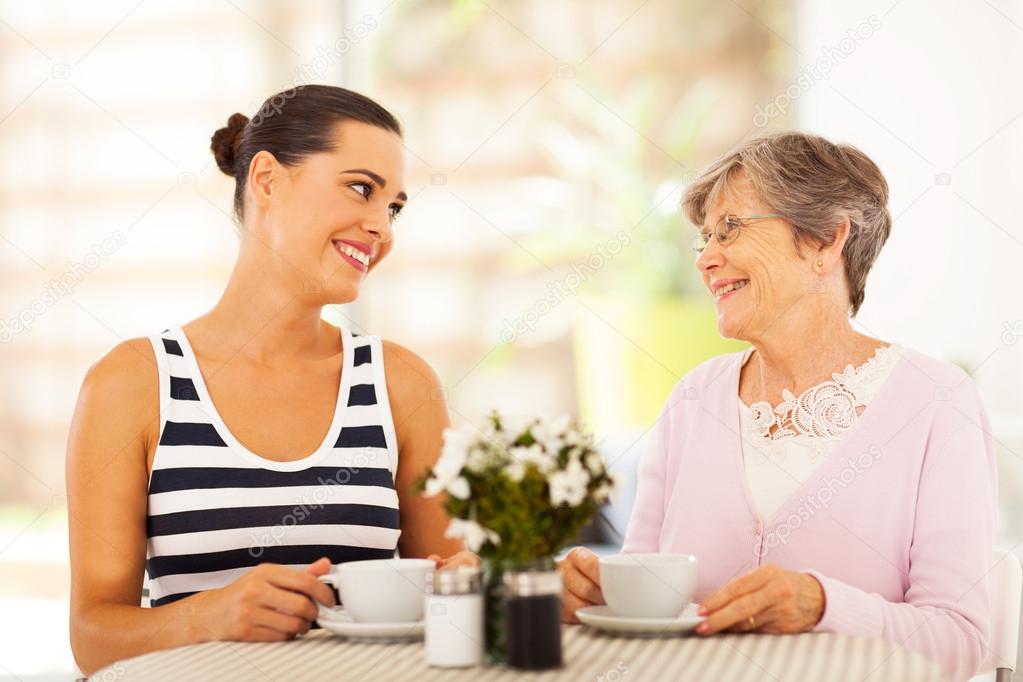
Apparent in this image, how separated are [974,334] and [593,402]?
1269 millimetres

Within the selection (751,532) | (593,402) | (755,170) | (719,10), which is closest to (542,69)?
(719,10)

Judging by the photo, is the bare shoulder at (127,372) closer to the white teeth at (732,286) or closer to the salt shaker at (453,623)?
the salt shaker at (453,623)

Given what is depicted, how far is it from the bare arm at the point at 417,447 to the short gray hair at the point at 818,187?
1.95 ft

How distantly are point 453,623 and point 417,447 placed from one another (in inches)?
Result: 28.4

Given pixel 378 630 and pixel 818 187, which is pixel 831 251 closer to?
pixel 818 187

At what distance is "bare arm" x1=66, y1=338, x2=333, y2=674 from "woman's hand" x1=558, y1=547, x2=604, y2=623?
44 centimetres

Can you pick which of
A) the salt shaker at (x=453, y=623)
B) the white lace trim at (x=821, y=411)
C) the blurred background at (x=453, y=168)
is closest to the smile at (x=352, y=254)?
the white lace trim at (x=821, y=411)

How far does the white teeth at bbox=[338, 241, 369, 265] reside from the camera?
1696 mm

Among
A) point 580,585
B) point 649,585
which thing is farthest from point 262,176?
point 649,585

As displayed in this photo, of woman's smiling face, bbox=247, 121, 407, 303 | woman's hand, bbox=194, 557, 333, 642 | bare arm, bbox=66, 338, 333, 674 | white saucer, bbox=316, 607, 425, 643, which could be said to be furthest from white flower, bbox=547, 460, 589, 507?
woman's smiling face, bbox=247, 121, 407, 303

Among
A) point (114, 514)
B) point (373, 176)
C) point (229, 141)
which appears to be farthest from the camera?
point (229, 141)

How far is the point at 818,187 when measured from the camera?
169 centimetres

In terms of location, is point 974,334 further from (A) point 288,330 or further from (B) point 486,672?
(B) point 486,672

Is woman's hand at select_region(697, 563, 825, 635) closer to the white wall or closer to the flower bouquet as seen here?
the flower bouquet
